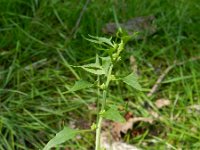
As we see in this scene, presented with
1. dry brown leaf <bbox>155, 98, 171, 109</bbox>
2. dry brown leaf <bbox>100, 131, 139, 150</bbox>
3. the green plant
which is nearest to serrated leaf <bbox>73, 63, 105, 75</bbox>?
the green plant

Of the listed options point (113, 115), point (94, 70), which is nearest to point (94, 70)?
point (94, 70)

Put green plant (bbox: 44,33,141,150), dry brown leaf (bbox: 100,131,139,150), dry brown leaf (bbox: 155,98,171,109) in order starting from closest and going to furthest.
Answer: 1. green plant (bbox: 44,33,141,150)
2. dry brown leaf (bbox: 100,131,139,150)
3. dry brown leaf (bbox: 155,98,171,109)

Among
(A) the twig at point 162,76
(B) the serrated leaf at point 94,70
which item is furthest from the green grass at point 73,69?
(B) the serrated leaf at point 94,70

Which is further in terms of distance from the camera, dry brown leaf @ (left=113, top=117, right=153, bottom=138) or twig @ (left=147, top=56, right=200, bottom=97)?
twig @ (left=147, top=56, right=200, bottom=97)

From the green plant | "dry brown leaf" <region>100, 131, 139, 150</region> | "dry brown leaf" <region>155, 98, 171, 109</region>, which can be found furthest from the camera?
"dry brown leaf" <region>155, 98, 171, 109</region>

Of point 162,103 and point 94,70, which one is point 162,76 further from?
point 94,70

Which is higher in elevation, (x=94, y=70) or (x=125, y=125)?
(x=94, y=70)

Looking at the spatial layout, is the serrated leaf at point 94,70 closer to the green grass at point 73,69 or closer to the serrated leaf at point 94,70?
the serrated leaf at point 94,70

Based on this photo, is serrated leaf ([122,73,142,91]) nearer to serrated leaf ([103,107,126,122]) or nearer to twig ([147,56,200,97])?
serrated leaf ([103,107,126,122])

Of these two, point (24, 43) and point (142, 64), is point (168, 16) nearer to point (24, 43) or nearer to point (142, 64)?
point (142, 64)
